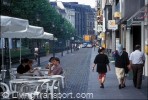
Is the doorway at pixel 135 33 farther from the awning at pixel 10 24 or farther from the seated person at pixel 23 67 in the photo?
the awning at pixel 10 24

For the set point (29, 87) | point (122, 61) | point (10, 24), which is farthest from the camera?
A: point (122, 61)

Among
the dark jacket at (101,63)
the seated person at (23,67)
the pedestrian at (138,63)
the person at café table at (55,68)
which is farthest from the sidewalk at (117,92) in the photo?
the seated person at (23,67)

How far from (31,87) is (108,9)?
4510cm

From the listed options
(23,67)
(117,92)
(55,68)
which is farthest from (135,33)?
(23,67)

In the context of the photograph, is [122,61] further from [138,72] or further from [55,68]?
[55,68]

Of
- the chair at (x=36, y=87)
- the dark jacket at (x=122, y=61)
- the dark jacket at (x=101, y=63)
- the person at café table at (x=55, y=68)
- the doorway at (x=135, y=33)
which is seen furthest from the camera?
the doorway at (x=135, y=33)

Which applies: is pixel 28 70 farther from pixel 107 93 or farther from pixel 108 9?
pixel 108 9

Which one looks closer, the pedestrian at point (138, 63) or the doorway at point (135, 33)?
the pedestrian at point (138, 63)

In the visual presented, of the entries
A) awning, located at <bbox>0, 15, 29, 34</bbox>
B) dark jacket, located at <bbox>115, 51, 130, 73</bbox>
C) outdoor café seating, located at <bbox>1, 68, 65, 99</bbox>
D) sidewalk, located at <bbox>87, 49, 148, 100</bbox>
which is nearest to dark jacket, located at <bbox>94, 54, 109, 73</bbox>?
dark jacket, located at <bbox>115, 51, 130, 73</bbox>

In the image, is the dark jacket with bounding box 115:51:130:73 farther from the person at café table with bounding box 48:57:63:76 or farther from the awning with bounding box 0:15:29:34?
the awning with bounding box 0:15:29:34

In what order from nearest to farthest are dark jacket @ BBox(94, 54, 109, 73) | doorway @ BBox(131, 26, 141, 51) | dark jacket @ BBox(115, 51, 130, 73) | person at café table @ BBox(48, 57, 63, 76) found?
person at café table @ BBox(48, 57, 63, 76)
dark jacket @ BBox(115, 51, 130, 73)
dark jacket @ BBox(94, 54, 109, 73)
doorway @ BBox(131, 26, 141, 51)

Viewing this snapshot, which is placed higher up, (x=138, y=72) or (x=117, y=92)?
(x=138, y=72)

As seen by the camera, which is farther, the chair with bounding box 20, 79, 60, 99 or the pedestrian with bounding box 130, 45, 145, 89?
the pedestrian with bounding box 130, 45, 145, 89

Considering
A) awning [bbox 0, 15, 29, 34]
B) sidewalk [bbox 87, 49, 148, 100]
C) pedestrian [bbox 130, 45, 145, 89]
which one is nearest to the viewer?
awning [bbox 0, 15, 29, 34]
